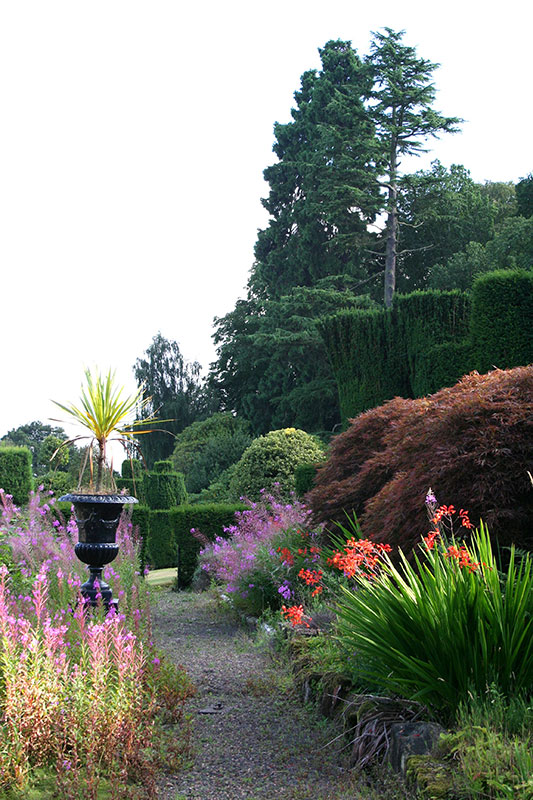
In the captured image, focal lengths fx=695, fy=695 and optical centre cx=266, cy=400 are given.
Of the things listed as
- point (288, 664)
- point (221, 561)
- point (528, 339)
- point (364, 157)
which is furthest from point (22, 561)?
point (364, 157)

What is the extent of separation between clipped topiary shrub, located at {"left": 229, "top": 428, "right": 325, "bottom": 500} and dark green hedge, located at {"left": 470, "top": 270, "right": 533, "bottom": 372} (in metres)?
4.48

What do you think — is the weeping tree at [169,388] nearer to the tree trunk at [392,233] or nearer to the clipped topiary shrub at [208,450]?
the clipped topiary shrub at [208,450]

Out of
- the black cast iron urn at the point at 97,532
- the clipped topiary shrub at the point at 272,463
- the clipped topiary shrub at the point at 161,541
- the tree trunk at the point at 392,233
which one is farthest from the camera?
the tree trunk at the point at 392,233

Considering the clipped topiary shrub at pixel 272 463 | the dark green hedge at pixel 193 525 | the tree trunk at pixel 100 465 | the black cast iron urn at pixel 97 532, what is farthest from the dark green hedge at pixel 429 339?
the black cast iron urn at pixel 97 532

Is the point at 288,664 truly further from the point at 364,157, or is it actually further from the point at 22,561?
the point at 364,157

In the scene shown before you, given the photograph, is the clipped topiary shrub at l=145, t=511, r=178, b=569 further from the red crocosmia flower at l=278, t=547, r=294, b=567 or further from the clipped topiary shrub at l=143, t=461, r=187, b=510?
the red crocosmia flower at l=278, t=547, r=294, b=567

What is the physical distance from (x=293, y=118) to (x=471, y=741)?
31.0 m

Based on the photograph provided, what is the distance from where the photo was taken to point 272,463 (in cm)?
1391

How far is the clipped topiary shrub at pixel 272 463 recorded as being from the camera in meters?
13.8

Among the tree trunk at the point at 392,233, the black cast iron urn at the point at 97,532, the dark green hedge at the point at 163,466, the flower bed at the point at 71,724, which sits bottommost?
the flower bed at the point at 71,724

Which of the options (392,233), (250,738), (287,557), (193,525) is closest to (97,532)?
(287,557)

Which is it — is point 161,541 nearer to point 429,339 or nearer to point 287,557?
point 429,339

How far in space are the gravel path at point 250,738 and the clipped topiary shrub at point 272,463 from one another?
734 cm

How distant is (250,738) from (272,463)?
9.90m
